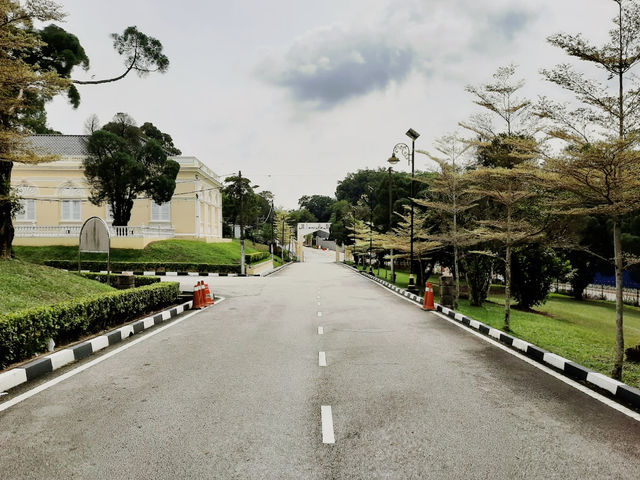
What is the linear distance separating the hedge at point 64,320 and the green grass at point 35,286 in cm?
138

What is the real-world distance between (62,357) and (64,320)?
1186 millimetres

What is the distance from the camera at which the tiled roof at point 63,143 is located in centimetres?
4509

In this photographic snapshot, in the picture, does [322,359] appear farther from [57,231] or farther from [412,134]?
[57,231]

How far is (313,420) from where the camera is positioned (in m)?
4.69

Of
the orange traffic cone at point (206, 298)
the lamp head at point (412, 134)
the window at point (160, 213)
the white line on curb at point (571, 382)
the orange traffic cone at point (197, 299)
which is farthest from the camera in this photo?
the window at point (160, 213)

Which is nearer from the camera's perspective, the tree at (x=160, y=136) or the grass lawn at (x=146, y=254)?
the grass lawn at (x=146, y=254)

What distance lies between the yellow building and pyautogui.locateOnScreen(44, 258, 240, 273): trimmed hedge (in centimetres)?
438

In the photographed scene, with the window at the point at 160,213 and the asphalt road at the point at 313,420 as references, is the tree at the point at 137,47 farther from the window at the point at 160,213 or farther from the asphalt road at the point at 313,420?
the window at the point at 160,213

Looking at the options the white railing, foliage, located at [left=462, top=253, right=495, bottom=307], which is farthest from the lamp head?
the white railing

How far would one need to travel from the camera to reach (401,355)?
25.9 feet

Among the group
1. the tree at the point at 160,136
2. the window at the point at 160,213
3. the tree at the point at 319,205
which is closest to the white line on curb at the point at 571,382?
the window at the point at 160,213

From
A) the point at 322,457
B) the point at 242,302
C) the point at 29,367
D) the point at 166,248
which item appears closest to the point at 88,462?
the point at 322,457

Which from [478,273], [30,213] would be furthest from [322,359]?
[30,213]

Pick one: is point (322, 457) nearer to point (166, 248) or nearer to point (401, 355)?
point (401, 355)
